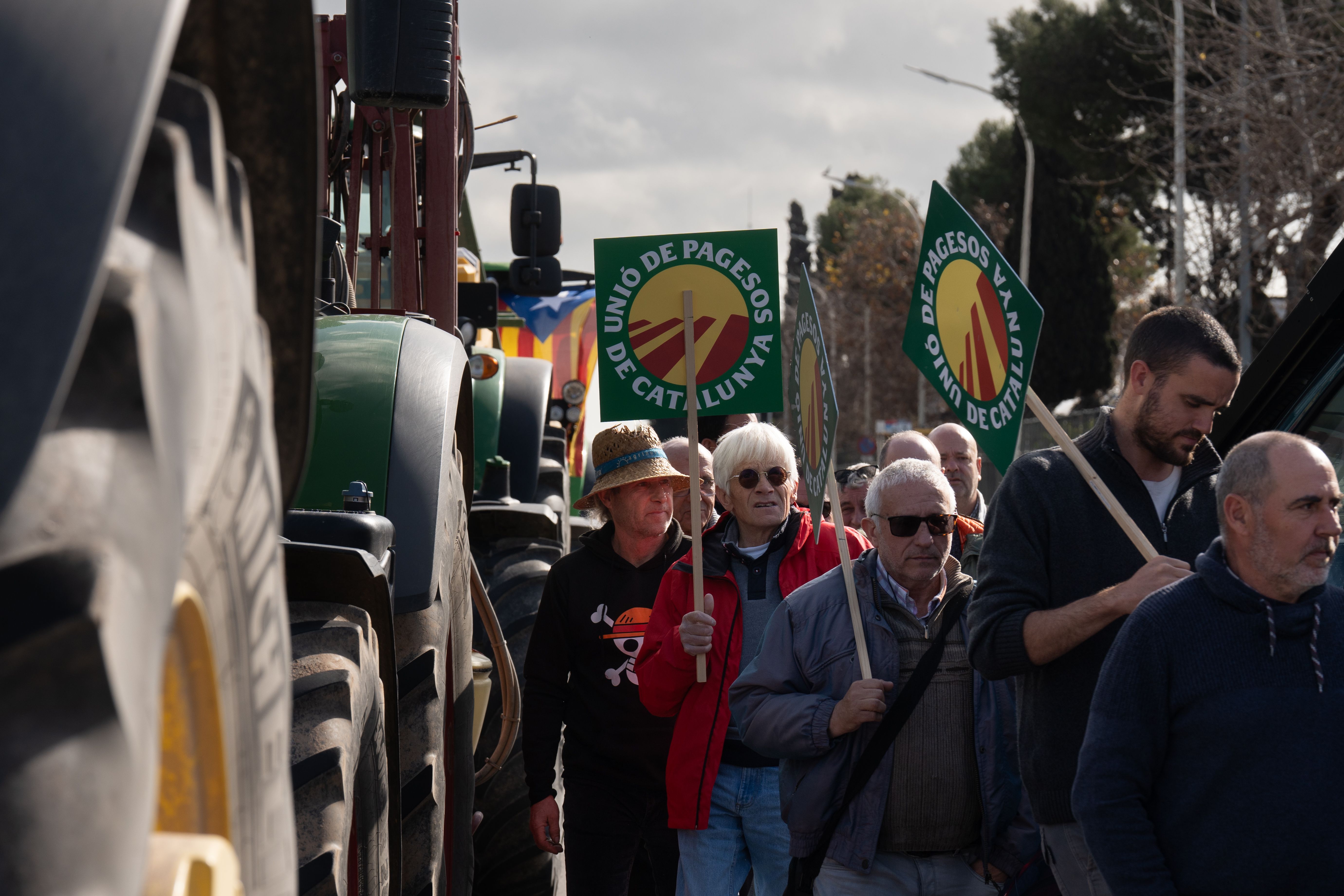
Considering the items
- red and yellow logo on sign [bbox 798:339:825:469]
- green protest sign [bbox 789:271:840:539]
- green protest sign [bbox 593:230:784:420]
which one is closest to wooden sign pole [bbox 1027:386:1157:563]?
green protest sign [bbox 789:271:840:539]

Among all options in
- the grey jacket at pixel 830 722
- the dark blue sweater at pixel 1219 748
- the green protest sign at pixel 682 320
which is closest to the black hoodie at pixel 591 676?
the green protest sign at pixel 682 320

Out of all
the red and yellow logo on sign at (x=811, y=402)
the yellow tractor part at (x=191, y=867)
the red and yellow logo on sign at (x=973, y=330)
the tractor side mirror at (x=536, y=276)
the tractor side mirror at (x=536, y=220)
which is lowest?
the yellow tractor part at (x=191, y=867)

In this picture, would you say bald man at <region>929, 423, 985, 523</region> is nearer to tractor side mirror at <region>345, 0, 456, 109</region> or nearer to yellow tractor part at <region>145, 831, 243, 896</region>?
tractor side mirror at <region>345, 0, 456, 109</region>

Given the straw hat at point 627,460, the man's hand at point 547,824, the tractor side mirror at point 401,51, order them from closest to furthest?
1. the tractor side mirror at point 401,51
2. the man's hand at point 547,824
3. the straw hat at point 627,460

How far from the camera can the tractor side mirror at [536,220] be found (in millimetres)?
7465

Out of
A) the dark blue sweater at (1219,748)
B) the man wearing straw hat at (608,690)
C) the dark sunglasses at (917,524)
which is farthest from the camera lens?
the man wearing straw hat at (608,690)

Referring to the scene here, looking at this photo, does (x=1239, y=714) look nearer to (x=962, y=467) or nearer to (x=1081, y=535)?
(x=1081, y=535)

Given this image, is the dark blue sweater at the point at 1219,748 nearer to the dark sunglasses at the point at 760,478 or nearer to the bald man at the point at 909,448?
the dark sunglasses at the point at 760,478

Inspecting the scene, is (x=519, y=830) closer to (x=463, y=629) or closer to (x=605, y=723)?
(x=605, y=723)

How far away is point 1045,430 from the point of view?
20.0 meters

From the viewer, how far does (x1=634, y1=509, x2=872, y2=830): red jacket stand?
4.62m

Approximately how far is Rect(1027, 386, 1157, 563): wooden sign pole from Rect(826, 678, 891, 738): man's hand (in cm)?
76

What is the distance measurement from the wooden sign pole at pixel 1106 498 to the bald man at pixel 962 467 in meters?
2.71

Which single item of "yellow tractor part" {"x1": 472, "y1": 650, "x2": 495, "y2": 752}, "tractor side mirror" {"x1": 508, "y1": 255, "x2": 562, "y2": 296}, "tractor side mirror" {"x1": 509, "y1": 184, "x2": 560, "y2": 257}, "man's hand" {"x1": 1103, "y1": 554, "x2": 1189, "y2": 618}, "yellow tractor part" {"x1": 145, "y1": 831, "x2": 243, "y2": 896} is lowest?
"yellow tractor part" {"x1": 472, "y1": 650, "x2": 495, "y2": 752}
